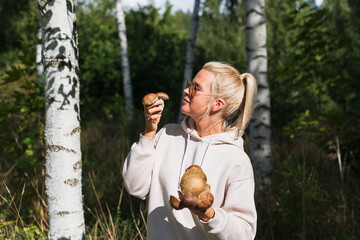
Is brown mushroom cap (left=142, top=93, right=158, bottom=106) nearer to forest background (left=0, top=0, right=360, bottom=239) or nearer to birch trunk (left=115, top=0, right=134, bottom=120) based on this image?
forest background (left=0, top=0, right=360, bottom=239)

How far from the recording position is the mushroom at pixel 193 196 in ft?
3.73

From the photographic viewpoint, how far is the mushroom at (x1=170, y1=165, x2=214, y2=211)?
114 centimetres

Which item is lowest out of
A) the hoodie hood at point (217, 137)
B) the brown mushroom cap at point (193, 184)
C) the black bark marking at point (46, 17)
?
the brown mushroom cap at point (193, 184)

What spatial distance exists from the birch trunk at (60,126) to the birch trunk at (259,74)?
7.38 ft

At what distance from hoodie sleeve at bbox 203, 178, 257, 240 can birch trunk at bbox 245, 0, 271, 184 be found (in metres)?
2.29

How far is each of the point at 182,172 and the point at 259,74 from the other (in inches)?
96.1

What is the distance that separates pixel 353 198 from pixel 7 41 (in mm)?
13997

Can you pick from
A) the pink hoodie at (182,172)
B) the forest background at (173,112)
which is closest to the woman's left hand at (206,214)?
the pink hoodie at (182,172)

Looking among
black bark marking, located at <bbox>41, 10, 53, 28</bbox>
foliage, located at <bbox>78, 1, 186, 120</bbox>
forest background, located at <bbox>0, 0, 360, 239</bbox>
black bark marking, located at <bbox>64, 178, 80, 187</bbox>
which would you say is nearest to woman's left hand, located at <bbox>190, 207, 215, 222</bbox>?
black bark marking, located at <bbox>64, 178, 80, 187</bbox>

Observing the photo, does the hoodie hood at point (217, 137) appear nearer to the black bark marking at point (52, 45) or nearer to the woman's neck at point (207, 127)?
the woman's neck at point (207, 127)

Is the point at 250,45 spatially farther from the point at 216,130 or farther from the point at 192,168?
the point at 192,168

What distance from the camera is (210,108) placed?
1.56m

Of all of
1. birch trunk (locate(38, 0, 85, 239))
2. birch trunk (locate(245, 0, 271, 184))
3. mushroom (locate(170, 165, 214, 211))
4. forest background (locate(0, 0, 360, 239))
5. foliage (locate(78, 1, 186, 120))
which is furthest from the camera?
foliage (locate(78, 1, 186, 120))

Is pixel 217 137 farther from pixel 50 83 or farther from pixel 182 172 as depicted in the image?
pixel 50 83
